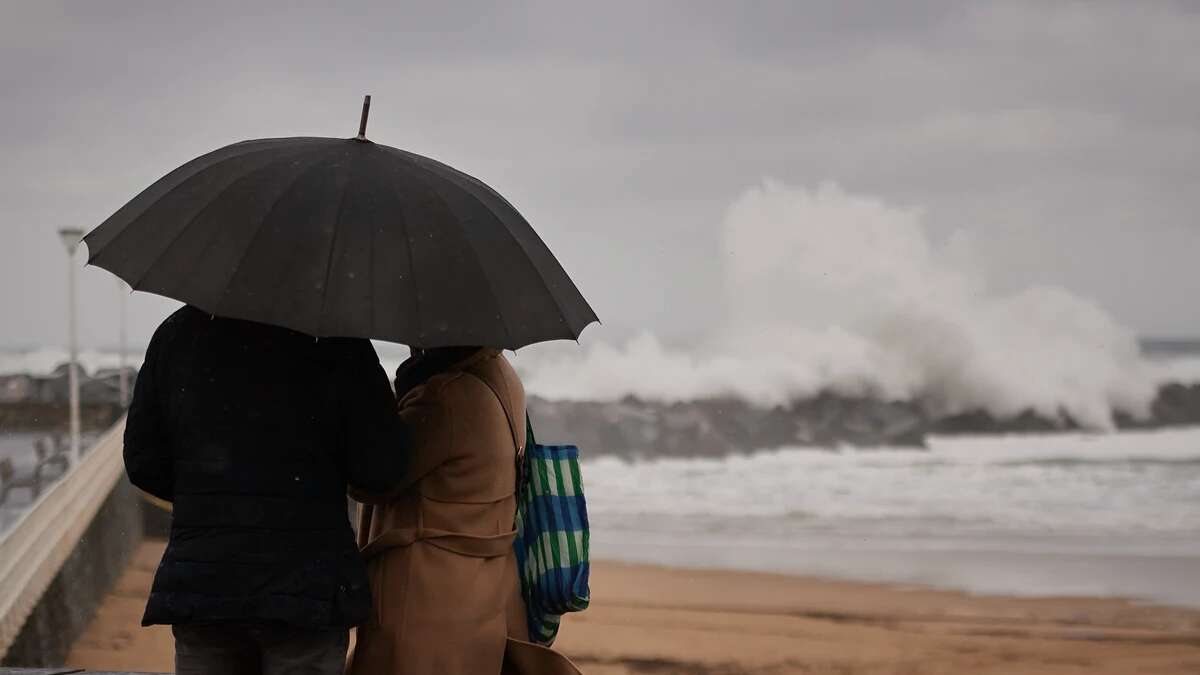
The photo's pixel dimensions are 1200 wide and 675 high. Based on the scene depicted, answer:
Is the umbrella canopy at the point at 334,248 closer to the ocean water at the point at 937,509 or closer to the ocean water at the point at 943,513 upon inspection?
the ocean water at the point at 937,509

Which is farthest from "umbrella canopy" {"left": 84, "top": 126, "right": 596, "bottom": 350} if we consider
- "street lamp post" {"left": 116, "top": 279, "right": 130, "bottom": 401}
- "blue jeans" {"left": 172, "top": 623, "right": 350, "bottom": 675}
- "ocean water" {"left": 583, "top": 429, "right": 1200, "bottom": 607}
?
"street lamp post" {"left": 116, "top": 279, "right": 130, "bottom": 401}

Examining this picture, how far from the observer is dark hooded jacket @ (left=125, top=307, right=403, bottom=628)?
157 centimetres

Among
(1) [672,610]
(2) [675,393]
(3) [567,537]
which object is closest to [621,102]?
(2) [675,393]

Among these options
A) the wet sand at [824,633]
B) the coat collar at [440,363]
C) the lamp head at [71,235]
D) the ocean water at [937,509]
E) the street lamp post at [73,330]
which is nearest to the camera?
the coat collar at [440,363]

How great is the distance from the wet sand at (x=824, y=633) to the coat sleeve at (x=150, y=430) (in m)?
4.79

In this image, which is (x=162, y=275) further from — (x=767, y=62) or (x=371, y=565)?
(x=767, y=62)

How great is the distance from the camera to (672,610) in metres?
8.19

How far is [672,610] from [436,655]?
657cm

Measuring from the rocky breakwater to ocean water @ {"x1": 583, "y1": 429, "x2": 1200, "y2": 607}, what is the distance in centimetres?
30

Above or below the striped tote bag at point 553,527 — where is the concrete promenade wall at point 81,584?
below

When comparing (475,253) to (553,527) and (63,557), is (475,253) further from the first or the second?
(63,557)

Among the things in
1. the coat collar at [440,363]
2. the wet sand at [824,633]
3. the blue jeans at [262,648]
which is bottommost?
the wet sand at [824,633]

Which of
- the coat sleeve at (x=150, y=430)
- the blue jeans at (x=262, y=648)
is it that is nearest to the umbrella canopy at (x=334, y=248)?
the coat sleeve at (x=150, y=430)

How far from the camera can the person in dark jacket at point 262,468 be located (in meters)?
1.57
